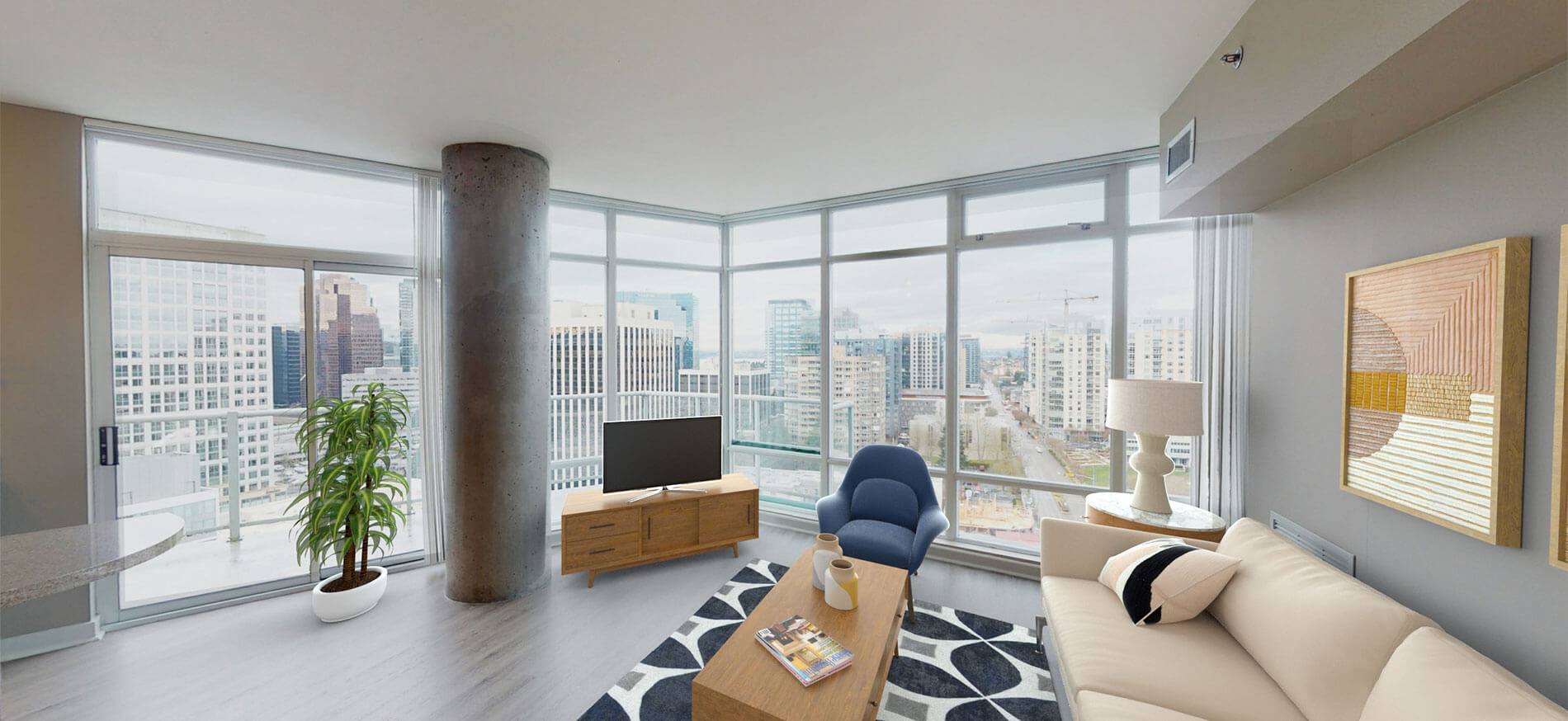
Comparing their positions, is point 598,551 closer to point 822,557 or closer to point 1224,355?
point 822,557

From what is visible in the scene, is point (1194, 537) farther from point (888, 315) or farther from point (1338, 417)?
point (888, 315)

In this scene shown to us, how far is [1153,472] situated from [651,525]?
2.95m

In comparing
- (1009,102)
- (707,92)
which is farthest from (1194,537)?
(707,92)

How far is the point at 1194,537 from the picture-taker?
2.30 m

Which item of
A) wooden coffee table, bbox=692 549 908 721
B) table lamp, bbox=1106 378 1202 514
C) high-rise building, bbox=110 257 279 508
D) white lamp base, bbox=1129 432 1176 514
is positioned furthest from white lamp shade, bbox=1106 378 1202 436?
high-rise building, bbox=110 257 279 508

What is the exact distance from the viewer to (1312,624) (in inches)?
57.0

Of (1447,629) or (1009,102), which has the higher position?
(1009,102)

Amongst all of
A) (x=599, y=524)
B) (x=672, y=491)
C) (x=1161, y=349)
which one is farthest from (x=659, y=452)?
(x=1161, y=349)

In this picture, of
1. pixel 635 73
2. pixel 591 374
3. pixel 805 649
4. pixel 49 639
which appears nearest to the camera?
pixel 805 649

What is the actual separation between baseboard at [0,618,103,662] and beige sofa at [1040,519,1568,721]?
4534mm

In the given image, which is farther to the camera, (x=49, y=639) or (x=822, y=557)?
(x=49, y=639)

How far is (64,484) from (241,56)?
2.39 metres

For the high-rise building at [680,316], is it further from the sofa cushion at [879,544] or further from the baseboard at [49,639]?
the baseboard at [49,639]

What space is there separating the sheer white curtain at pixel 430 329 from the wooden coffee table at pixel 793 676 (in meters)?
2.54
